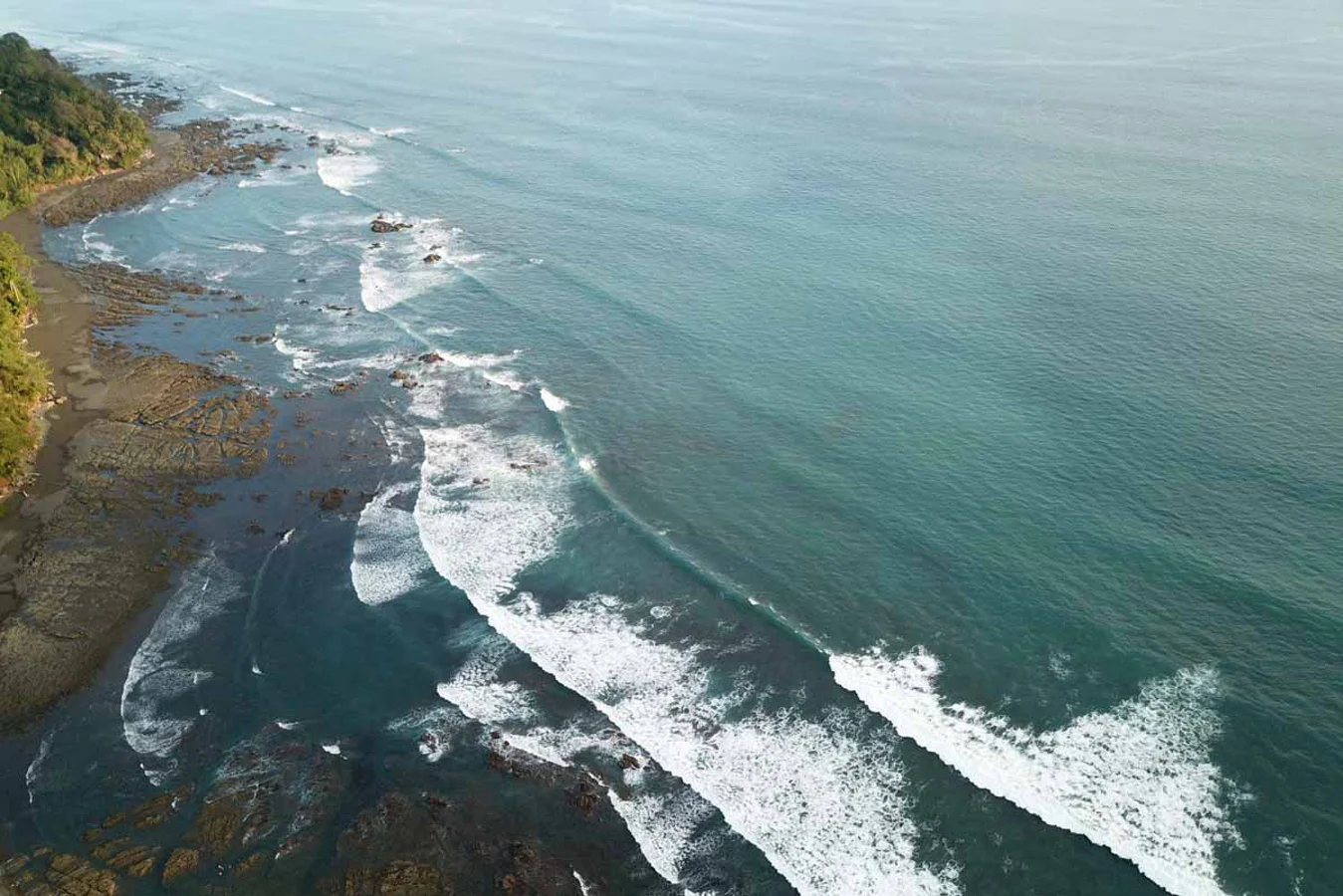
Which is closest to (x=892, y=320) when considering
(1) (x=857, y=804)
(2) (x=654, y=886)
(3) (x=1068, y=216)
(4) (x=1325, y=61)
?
(3) (x=1068, y=216)

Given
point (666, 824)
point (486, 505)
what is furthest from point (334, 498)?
point (666, 824)

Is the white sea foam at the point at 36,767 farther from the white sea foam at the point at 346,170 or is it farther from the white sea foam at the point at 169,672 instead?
the white sea foam at the point at 346,170

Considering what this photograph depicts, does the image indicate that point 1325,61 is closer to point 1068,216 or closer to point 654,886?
point 1068,216

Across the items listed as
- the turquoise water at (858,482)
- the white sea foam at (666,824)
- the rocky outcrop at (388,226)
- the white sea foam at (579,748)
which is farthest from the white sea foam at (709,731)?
the rocky outcrop at (388,226)

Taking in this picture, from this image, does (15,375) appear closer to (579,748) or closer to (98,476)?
(98,476)

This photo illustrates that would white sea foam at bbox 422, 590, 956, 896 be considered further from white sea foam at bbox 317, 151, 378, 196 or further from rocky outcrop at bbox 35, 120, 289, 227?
rocky outcrop at bbox 35, 120, 289, 227
